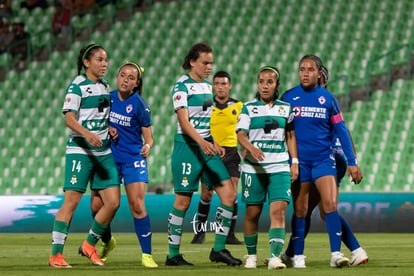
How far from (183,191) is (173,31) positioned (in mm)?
15114

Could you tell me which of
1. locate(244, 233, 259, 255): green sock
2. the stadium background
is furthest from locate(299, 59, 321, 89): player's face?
the stadium background

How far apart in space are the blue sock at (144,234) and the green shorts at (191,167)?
473 millimetres

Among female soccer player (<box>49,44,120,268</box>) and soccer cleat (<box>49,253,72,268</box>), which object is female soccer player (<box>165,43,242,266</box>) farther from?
soccer cleat (<box>49,253,72,268</box>)

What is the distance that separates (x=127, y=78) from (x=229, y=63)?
13.5 metres

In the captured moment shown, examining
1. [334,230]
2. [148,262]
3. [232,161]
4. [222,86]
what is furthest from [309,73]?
[232,161]

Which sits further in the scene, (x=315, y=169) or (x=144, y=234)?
(x=144, y=234)

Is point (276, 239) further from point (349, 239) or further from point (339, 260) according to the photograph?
point (349, 239)

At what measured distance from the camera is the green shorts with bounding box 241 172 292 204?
10047mm

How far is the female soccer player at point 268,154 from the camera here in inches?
396

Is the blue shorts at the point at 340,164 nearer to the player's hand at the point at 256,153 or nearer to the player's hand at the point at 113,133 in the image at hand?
the player's hand at the point at 256,153

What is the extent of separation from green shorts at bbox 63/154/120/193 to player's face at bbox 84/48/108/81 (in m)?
0.77

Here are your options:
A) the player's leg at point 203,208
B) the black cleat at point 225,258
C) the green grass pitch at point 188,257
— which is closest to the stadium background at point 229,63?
the green grass pitch at point 188,257

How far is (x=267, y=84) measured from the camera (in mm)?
10125

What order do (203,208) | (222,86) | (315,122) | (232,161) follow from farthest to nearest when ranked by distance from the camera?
(232,161) → (203,208) → (222,86) → (315,122)
